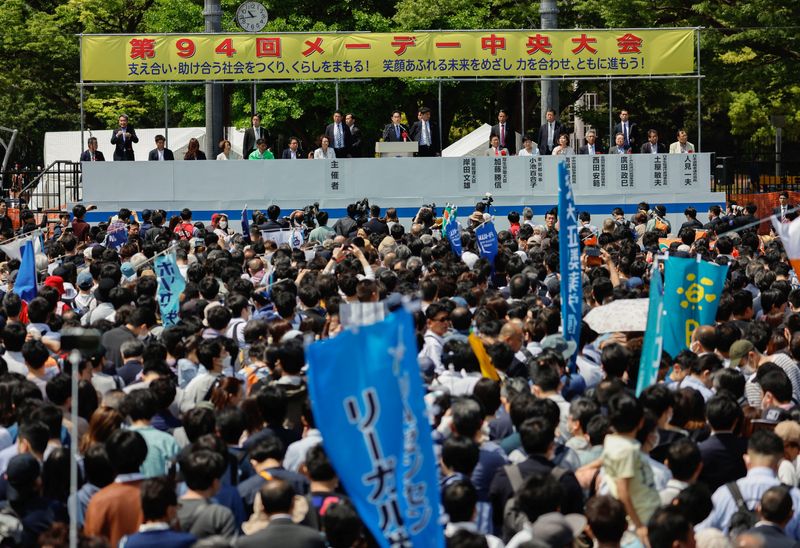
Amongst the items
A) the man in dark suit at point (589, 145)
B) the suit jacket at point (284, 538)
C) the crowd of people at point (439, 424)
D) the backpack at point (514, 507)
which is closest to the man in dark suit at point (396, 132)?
the man in dark suit at point (589, 145)

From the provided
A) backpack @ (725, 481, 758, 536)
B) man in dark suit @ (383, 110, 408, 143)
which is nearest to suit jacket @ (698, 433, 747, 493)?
backpack @ (725, 481, 758, 536)

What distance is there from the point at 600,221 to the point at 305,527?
57.4 feet

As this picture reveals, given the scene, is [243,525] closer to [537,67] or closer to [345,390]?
[345,390]

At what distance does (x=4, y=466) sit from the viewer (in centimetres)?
736

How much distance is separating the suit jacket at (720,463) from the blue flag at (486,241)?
7171mm

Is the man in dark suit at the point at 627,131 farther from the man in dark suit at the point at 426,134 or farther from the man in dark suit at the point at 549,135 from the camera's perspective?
the man in dark suit at the point at 426,134

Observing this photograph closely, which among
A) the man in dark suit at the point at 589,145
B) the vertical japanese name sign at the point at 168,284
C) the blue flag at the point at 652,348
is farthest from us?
the man in dark suit at the point at 589,145

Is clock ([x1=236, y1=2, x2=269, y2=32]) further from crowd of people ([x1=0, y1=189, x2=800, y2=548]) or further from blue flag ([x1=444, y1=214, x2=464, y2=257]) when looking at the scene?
crowd of people ([x1=0, y1=189, x2=800, y2=548])

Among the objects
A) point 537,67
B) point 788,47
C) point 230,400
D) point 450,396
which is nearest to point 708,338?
point 450,396

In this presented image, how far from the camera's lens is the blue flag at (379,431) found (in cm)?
542

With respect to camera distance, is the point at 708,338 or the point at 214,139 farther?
the point at 214,139

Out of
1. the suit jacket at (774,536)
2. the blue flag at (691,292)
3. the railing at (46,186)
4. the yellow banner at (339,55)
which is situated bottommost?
the suit jacket at (774,536)

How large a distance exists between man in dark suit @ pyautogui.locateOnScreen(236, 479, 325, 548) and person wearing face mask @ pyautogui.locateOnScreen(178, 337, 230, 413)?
220 cm

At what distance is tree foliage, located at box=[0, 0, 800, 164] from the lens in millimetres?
30312
